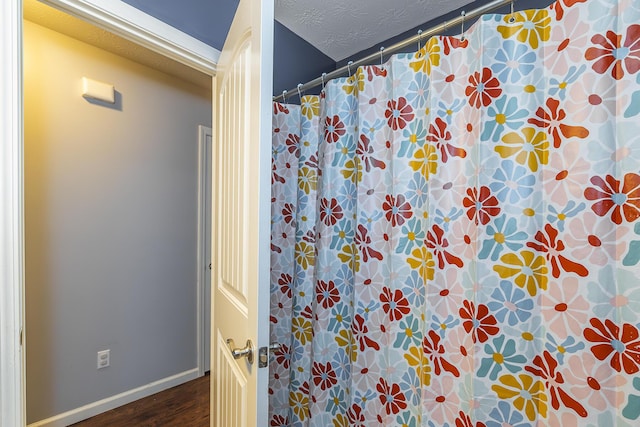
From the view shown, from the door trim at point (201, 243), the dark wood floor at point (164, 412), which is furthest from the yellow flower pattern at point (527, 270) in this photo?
the door trim at point (201, 243)

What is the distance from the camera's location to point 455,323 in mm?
965

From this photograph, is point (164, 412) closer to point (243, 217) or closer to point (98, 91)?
point (243, 217)

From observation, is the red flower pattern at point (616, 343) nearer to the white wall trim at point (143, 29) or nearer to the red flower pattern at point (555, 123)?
the red flower pattern at point (555, 123)

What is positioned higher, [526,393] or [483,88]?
[483,88]

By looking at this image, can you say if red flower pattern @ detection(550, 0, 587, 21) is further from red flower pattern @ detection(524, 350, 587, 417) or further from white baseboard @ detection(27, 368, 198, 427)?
white baseboard @ detection(27, 368, 198, 427)

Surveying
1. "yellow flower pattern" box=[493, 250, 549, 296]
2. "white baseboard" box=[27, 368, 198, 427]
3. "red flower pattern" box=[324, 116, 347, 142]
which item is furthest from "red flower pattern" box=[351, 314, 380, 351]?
"white baseboard" box=[27, 368, 198, 427]

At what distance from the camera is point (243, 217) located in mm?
913

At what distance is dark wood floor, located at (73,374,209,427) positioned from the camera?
178 cm

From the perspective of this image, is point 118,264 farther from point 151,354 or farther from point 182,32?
point 182,32

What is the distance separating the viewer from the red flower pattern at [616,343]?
0.67 metres

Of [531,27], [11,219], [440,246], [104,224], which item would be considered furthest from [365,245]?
[104,224]

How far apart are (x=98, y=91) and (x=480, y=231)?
2234 millimetres

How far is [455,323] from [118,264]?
80.3 inches

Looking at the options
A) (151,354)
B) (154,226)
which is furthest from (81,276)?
(151,354)
